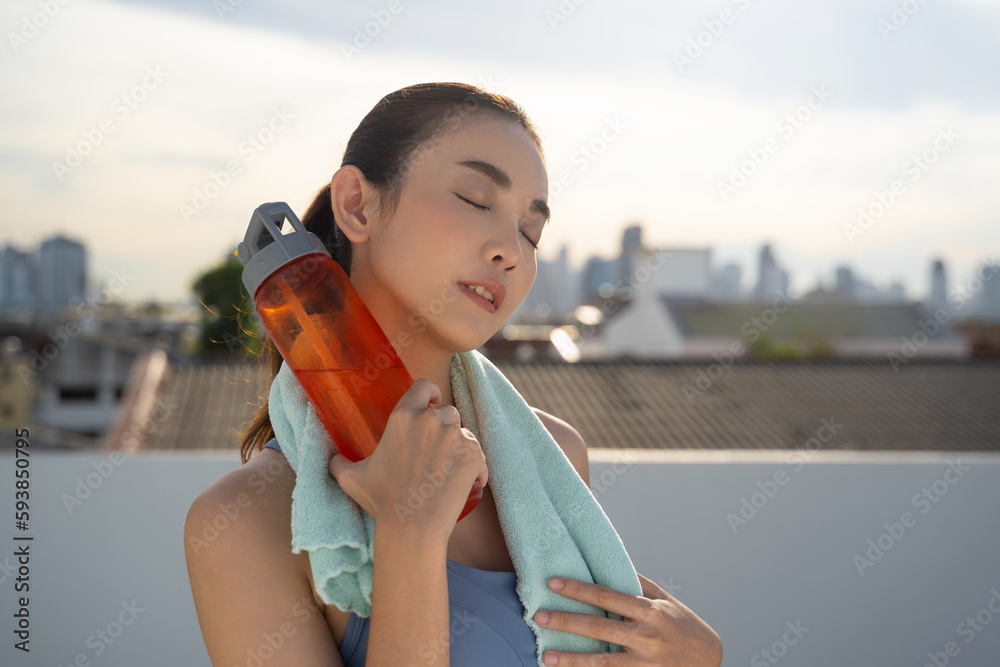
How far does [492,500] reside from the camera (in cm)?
101

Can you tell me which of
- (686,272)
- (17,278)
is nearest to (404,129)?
(17,278)

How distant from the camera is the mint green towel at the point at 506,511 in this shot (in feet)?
2.40

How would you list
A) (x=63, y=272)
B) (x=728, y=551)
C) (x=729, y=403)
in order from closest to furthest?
(x=728, y=551)
(x=729, y=403)
(x=63, y=272)

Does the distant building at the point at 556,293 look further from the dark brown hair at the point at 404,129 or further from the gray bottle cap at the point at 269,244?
the gray bottle cap at the point at 269,244

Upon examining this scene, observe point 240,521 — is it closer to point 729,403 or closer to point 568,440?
point 568,440

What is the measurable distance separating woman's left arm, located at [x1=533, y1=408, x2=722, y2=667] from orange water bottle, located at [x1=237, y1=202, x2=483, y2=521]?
0.20m

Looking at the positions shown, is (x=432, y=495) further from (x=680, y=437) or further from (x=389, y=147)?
(x=680, y=437)

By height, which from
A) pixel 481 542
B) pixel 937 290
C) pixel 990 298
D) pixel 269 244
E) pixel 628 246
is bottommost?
pixel 628 246

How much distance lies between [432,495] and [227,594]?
0.24 m

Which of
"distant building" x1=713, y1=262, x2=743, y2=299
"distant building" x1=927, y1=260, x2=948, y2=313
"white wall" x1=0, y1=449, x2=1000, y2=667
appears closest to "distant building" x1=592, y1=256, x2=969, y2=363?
"distant building" x1=927, y1=260, x2=948, y2=313

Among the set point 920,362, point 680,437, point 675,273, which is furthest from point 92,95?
point 675,273

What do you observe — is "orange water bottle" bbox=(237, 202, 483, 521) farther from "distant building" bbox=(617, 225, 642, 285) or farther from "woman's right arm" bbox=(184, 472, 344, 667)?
"distant building" bbox=(617, 225, 642, 285)

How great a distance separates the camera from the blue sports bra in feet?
2.56

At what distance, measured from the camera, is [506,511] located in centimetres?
93
